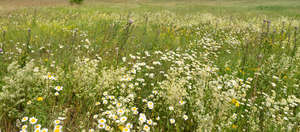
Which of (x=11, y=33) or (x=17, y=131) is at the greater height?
(x=11, y=33)

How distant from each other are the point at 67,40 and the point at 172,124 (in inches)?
153

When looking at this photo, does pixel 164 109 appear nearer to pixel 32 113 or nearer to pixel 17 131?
pixel 32 113

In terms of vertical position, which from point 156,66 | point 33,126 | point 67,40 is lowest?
point 33,126

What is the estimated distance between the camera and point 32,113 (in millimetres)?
1879

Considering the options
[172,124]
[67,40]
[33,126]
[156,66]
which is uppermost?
[67,40]

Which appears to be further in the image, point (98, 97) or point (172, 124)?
point (98, 97)

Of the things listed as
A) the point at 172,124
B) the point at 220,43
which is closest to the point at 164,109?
the point at 172,124

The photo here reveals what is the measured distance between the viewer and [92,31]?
5.75m

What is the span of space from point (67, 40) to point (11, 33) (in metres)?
1.89

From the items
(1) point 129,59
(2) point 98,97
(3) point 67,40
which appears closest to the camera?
(2) point 98,97

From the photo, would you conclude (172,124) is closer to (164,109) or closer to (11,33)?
(164,109)

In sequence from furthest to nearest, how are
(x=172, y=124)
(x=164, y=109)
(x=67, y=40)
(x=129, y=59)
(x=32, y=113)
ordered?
(x=67, y=40)
(x=129, y=59)
(x=164, y=109)
(x=172, y=124)
(x=32, y=113)

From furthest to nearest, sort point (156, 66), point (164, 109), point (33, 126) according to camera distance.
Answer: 1. point (156, 66)
2. point (164, 109)
3. point (33, 126)

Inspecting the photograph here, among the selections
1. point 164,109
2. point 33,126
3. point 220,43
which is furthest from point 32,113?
point 220,43
